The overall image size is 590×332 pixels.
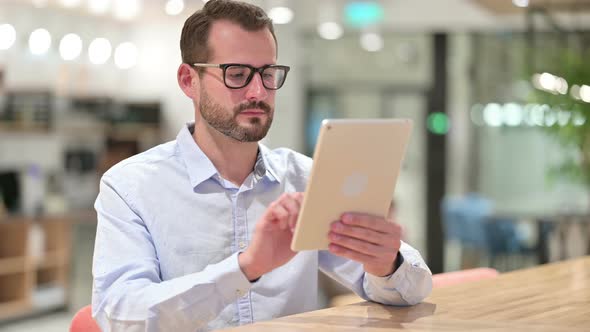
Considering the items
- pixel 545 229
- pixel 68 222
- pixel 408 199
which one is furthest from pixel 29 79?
pixel 545 229

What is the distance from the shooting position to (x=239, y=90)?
2098mm

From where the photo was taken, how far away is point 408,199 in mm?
11148

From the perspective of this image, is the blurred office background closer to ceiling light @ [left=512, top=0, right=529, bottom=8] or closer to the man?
ceiling light @ [left=512, top=0, right=529, bottom=8]

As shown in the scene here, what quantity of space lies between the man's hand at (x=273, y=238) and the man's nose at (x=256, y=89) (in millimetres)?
400

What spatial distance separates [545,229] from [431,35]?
2.95 meters

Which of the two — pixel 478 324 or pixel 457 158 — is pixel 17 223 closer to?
pixel 457 158


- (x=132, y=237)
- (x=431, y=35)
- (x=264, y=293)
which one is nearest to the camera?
(x=132, y=237)

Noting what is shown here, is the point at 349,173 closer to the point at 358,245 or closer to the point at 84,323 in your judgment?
the point at 358,245

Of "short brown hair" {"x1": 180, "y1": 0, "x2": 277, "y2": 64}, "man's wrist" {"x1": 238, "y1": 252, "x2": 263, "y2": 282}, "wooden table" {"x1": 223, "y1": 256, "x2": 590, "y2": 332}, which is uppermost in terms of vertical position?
"short brown hair" {"x1": 180, "y1": 0, "x2": 277, "y2": 64}

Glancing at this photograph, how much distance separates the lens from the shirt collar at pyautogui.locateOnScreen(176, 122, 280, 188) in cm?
220

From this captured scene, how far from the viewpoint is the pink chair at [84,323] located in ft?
7.03

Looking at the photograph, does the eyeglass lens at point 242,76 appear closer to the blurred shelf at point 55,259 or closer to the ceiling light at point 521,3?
the ceiling light at point 521,3

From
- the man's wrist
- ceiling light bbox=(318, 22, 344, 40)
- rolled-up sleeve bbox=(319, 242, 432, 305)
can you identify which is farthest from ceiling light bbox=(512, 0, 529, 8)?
the man's wrist

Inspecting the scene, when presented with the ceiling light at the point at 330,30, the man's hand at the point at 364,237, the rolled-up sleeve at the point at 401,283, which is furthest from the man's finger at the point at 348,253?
the ceiling light at the point at 330,30
